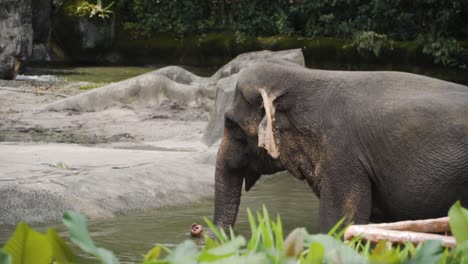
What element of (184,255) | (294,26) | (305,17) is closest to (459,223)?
(184,255)

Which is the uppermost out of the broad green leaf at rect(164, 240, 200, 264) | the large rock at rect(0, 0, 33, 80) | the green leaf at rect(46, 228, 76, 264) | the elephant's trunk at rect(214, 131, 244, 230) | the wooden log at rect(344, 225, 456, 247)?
the broad green leaf at rect(164, 240, 200, 264)

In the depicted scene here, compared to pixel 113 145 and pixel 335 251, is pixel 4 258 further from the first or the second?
pixel 113 145

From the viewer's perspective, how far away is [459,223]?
3.49m

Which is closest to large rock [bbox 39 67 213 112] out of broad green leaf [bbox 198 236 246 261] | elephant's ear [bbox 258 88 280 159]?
elephant's ear [bbox 258 88 280 159]

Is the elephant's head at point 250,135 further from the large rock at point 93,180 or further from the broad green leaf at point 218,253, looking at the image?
the broad green leaf at point 218,253

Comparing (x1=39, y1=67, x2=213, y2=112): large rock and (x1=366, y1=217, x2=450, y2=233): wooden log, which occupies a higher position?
(x1=366, y1=217, x2=450, y2=233): wooden log

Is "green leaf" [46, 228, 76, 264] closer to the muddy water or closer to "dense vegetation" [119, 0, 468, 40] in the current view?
the muddy water

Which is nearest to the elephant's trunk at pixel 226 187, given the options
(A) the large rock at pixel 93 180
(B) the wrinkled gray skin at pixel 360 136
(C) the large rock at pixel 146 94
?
(B) the wrinkled gray skin at pixel 360 136

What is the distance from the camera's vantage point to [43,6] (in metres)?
25.5

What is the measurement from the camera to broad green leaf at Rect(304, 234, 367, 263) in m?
2.94

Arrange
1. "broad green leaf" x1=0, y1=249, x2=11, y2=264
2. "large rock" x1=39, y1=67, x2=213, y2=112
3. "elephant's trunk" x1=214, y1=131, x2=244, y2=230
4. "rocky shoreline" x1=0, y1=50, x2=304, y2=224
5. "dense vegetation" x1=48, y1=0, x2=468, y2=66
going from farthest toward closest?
"dense vegetation" x1=48, y1=0, x2=468, y2=66, "large rock" x1=39, y1=67, x2=213, y2=112, "rocky shoreline" x1=0, y1=50, x2=304, y2=224, "elephant's trunk" x1=214, y1=131, x2=244, y2=230, "broad green leaf" x1=0, y1=249, x2=11, y2=264

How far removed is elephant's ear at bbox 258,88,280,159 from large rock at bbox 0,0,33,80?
14.4 m

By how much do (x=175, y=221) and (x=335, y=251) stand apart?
20.8ft

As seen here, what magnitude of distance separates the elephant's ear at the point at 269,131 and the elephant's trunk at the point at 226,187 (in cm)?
59
